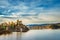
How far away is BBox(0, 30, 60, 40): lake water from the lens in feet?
7.17

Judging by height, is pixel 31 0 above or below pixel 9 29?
above

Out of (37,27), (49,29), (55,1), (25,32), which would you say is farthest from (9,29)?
(55,1)

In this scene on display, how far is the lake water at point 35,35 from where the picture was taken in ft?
7.17

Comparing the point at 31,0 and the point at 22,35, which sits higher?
the point at 31,0

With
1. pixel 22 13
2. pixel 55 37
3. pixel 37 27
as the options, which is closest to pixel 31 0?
pixel 22 13

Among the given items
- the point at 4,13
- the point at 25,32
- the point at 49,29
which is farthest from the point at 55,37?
the point at 4,13

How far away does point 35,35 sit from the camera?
7.25ft

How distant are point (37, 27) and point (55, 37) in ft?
0.91

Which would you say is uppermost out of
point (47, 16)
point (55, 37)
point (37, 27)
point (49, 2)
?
point (49, 2)

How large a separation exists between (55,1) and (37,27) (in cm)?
44

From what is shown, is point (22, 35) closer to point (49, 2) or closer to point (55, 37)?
point (55, 37)

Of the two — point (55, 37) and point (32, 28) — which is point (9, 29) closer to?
point (32, 28)

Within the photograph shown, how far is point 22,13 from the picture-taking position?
224 cm

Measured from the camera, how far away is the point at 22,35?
222cm
